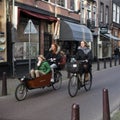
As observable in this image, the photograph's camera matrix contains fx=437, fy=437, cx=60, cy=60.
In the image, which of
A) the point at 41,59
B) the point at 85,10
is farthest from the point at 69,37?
the point at 41,59

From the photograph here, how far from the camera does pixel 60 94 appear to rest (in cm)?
1438

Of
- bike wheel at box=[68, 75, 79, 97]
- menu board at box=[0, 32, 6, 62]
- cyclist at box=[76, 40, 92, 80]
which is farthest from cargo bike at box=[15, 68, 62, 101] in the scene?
menu board at box=[0, 32, 6, 62]

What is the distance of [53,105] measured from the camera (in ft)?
38.9

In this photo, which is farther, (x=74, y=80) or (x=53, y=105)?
(x=74, y=80)

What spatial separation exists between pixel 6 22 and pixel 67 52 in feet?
39.5

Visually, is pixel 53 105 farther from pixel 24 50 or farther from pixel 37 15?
pixel 37 15

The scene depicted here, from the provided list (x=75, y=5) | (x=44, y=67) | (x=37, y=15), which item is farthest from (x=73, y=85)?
(x=75, y=5)

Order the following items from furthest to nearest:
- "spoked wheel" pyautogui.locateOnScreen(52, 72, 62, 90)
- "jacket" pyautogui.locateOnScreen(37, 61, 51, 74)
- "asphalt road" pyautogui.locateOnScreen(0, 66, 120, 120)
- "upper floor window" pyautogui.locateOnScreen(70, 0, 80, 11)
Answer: "upper floor window" pyautogui.locateOnScreen(70, 0, 80, 11) → "spoked wheel" pyautogui.locateOnScreen(52, 72, 62, 90) → "jacket" pyautogui.locateOnScreen(37, 61, 51, 74) → "asphalt road" pyautogui.locateOnScreen(0, 66, 120, 120)

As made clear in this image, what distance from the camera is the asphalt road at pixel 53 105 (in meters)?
A: 10.1

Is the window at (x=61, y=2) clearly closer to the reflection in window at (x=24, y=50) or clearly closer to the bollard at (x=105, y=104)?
the reflection in window at (x=24, y=50)

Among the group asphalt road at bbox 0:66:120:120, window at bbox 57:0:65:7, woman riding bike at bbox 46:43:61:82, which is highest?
window at bbox 57:0:65:7

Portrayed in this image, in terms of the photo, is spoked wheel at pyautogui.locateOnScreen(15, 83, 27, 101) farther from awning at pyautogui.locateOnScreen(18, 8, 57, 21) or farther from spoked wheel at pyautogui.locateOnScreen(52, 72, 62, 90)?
awning at pyautogui.locateOnScreen(18, 8, 57, 21)

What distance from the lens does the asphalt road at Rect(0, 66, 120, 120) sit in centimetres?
1012

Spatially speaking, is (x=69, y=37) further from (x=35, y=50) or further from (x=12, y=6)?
(x=12, y=6)
